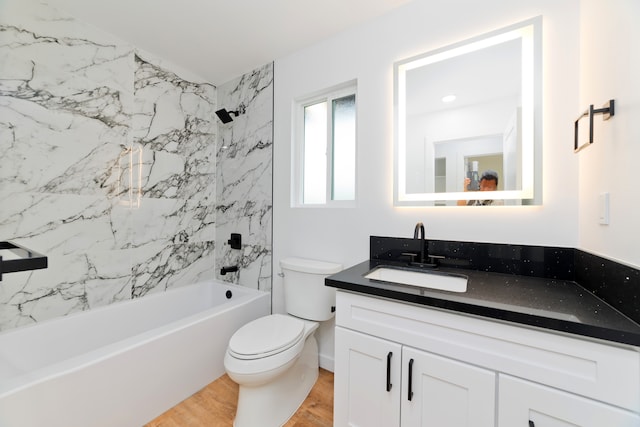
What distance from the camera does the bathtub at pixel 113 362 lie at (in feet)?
3.73

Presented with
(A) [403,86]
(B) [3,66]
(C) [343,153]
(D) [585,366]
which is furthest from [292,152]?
(D) [585,366]

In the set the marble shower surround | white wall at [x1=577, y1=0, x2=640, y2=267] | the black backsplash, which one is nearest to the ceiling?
the marble shower surround

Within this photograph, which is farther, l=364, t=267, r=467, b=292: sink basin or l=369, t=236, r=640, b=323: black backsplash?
l=364, t=267, r=467, b=292: sink basin

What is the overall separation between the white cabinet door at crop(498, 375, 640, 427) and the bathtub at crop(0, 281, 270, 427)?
5.43 feet

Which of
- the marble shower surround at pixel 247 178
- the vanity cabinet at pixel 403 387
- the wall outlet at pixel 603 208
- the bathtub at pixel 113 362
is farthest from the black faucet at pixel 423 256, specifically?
the bathtub at pixel 113 362

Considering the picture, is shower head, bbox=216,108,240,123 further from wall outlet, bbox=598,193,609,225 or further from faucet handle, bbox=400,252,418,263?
wall outlet, bbox=598,193,609,225

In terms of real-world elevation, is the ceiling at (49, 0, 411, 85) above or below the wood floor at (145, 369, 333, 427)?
above

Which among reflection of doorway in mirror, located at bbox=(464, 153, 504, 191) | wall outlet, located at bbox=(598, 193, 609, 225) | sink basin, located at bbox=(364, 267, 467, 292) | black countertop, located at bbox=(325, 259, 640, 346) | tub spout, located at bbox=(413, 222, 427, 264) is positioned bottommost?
sink basin, located at bbox=(364, 267, 467, 292)

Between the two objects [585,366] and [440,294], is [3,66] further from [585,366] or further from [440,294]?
[585,366]

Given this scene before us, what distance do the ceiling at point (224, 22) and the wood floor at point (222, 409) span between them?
2441 mm

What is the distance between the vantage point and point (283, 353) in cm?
139

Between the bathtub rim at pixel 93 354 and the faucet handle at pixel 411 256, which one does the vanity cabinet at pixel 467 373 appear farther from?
the bathtub rim at pixel 93 354

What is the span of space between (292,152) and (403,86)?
0.94m

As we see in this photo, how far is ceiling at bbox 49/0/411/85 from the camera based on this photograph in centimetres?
159
